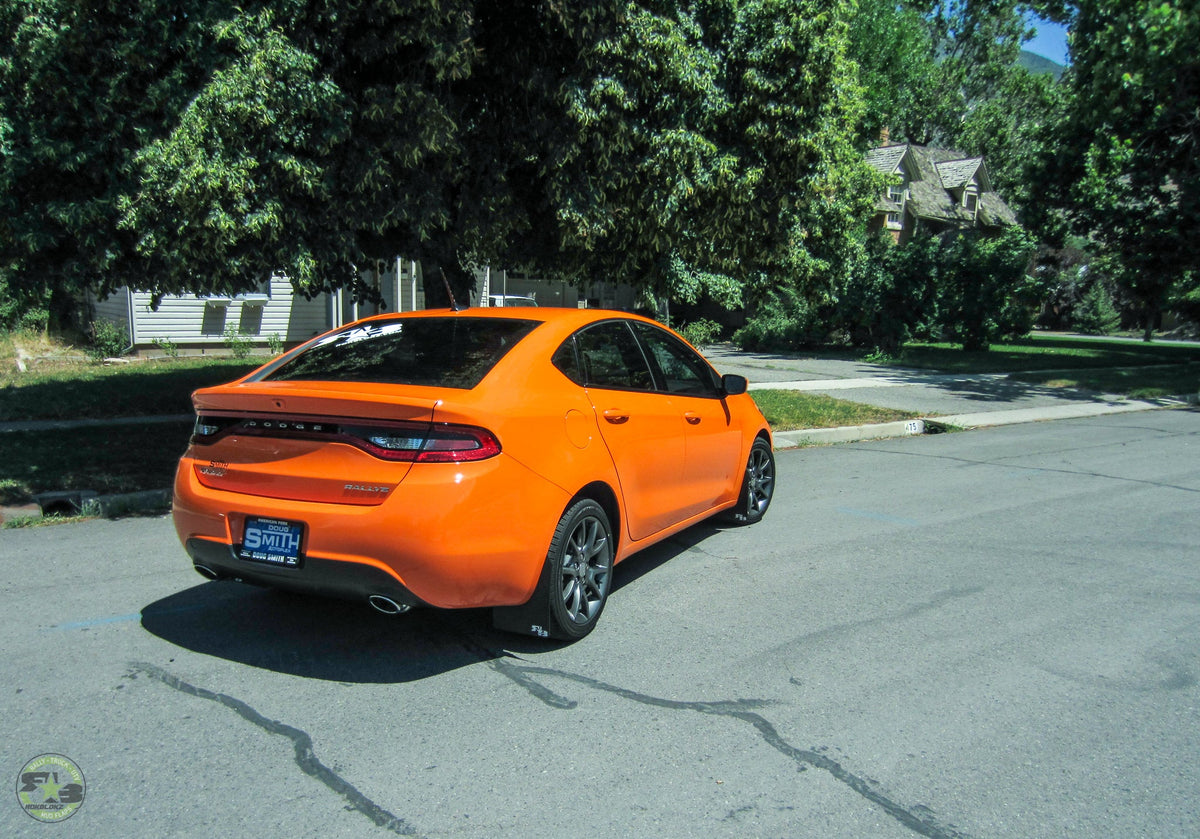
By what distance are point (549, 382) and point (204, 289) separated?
4675mm

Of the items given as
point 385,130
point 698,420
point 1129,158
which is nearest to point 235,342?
point 385,130

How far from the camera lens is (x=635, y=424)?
5.13 m

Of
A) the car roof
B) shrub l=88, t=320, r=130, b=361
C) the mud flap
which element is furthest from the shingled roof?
the mud flap

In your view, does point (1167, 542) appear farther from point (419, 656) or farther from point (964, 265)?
point (964, 265)

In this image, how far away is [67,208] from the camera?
7055 millimetres

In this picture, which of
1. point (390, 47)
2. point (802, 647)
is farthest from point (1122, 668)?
point (390, 47)

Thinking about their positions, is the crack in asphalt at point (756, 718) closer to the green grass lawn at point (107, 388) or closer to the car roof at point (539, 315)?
the car roof at point (539, 315)

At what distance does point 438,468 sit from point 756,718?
174cm

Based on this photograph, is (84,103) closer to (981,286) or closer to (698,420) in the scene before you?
(698,420)

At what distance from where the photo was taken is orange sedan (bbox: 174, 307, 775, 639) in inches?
154

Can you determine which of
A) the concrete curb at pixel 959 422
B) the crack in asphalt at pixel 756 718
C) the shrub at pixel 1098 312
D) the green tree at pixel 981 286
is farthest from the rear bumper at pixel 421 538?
the shrub at pixel 1098 312

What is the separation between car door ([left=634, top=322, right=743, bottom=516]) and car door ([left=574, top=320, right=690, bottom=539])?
0.13 m

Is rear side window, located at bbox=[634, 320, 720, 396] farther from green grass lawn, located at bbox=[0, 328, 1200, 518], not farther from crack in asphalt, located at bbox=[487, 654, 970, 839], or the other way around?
green grass lawn, located at bbox=[0, 328, 1200, 518]

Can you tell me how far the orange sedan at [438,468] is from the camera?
3916 mm
